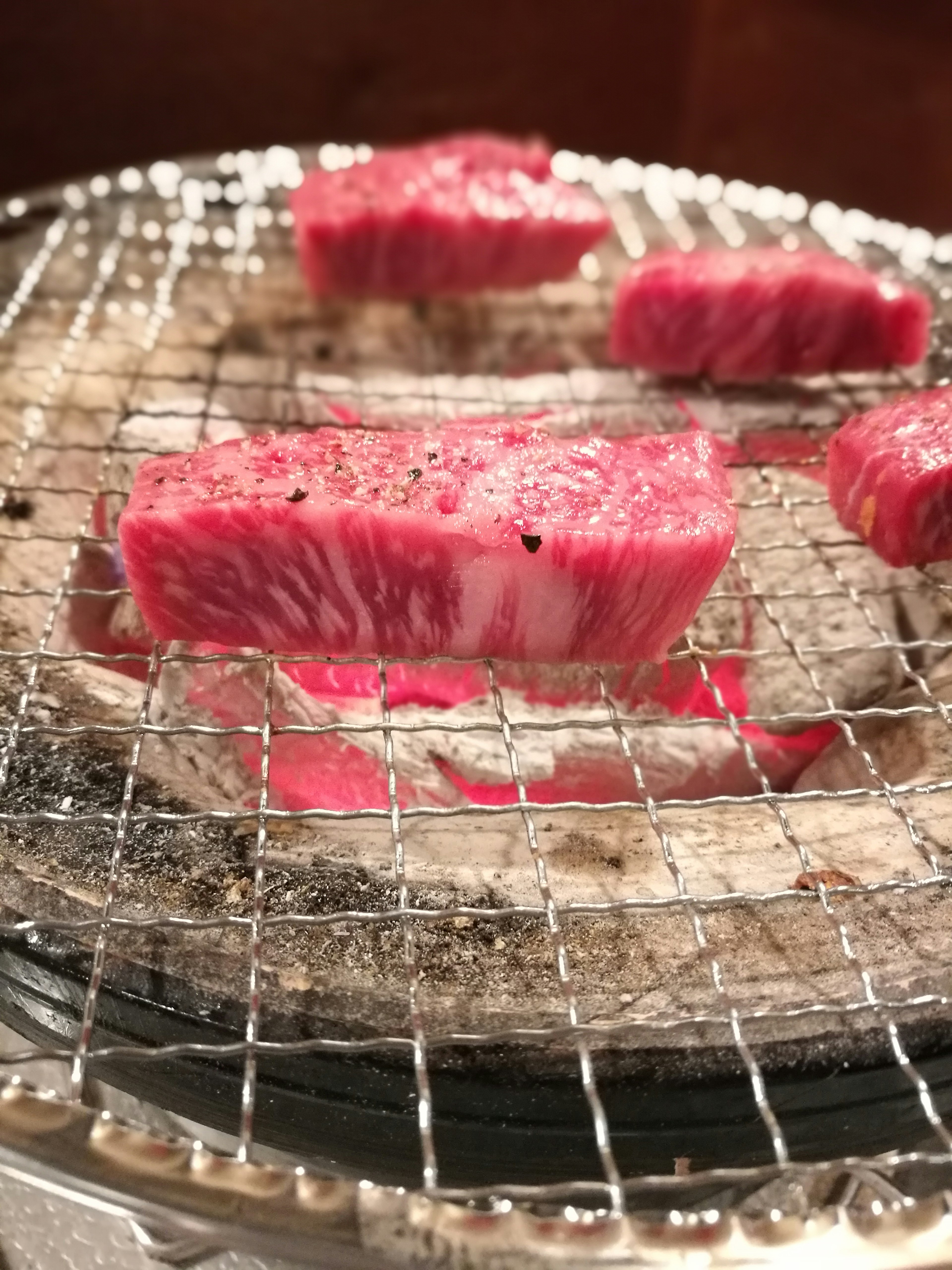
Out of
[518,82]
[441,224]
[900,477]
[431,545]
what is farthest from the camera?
[518,82]

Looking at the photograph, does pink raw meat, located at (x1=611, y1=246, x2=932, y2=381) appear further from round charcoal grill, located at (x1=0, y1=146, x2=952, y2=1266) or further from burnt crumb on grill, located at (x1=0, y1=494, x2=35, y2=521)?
burnt crumb on grill, located at (x1=0, y1=494, x2=35, y2=521)

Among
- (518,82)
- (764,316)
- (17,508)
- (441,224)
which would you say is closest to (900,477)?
(764,316)

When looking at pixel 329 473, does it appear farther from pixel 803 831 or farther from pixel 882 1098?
pixel 882 1098

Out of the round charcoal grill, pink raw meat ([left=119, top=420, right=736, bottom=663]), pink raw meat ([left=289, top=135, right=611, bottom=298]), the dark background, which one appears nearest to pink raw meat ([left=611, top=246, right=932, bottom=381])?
pink raw meat ([left=289, top=135, right=611, bottom=298])

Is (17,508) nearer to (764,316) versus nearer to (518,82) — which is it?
(764,316)

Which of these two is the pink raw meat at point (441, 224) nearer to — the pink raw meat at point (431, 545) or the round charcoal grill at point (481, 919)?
the round charcoal grill at point (481, 919)
